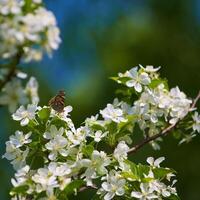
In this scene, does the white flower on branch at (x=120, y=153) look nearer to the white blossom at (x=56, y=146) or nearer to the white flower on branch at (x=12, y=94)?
the white blossom at (x=56, y=146)

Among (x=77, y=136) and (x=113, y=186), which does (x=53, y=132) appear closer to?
(x=77, y=136)

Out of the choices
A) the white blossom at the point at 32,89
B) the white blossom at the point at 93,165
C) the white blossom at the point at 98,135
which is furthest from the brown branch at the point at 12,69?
the white blossom at the point at 93,165

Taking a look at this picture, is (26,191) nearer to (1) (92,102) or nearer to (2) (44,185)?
(2) (44,185)

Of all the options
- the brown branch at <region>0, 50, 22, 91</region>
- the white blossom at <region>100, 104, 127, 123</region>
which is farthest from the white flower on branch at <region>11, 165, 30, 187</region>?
the brown branch at <region>0, 50, 22, 91</region>

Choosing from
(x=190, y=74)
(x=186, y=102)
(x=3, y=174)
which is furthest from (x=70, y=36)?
(x=186, y=102)

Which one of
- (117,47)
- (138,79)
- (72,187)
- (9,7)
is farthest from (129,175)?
(117,47)

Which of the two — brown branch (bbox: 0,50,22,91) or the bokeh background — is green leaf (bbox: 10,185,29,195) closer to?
brown branch (bbox: 0,50,22,91)
